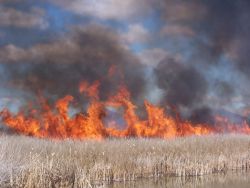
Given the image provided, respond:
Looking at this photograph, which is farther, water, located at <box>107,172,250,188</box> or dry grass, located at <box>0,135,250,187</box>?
water, located at <box>107,172,250,188</box>

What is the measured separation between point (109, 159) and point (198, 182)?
13.3 ft

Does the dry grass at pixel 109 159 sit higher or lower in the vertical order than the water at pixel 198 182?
higher

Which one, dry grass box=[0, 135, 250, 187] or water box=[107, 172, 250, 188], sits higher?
dry grass box=[0, 135, 250, 187]

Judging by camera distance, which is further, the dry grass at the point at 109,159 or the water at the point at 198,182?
the water at the point at 198,182

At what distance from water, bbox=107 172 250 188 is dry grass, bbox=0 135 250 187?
0.81 metres

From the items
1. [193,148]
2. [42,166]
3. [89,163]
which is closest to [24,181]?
[42,166]

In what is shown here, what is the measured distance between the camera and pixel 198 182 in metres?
20.7

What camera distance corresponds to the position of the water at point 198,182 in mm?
19484

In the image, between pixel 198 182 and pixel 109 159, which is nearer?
pixel 198 182

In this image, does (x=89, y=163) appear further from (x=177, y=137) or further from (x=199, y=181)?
(x=177, y=137)

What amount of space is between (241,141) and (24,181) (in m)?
15.6

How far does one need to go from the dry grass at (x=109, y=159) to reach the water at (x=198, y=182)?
808 mm

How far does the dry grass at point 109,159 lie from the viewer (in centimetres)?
1677

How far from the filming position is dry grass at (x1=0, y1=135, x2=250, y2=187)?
16766 mm
